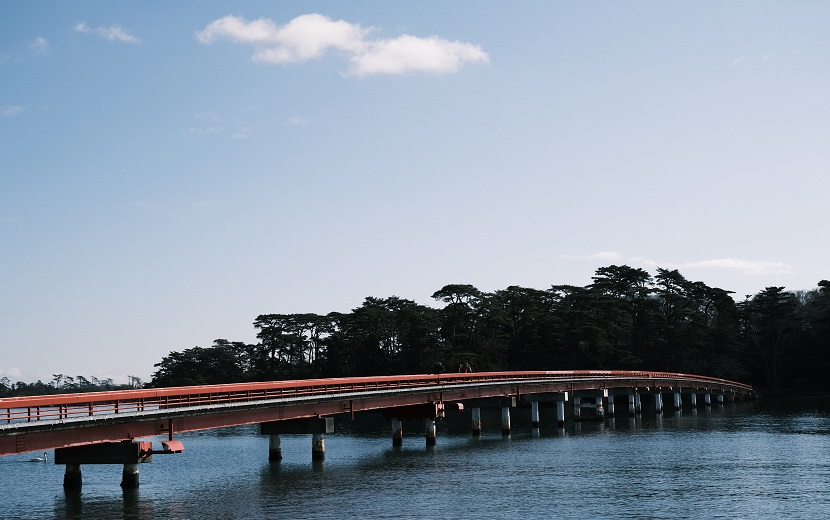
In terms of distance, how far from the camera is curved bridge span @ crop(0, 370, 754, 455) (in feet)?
115

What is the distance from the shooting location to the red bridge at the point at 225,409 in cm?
3538

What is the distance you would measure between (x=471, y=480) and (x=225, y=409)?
1339 cm

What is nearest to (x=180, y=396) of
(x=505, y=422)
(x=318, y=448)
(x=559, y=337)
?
(x=318, y=448)

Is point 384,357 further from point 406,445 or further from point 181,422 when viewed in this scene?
point 181,422

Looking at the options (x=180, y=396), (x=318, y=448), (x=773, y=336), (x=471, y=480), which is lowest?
(x=471, y=480)

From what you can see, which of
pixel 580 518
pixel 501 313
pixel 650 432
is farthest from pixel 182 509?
pixel 501 313

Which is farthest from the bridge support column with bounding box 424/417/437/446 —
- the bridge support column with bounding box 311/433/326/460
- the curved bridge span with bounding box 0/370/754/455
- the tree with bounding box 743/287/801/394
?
the tree with bounding box 743/287/801/394

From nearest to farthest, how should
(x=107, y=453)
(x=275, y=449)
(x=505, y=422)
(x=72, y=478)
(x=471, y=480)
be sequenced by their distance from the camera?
1. (x=107, y=453)
2. (x=72, y=478)
3. (x=471, y=480)
4. (x=275, y=449)
5. (x=505, y=422)

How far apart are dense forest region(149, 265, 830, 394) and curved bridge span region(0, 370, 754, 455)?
4213cm

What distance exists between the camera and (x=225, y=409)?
44250 mm

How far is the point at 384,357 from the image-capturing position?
13762cm

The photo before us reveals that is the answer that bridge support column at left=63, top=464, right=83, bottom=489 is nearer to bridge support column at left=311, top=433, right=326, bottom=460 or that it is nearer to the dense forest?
bridge support column at left=311, top=433, right=326, bottom=460

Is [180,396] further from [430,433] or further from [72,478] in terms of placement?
[430,433]

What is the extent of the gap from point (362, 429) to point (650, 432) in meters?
31.4
